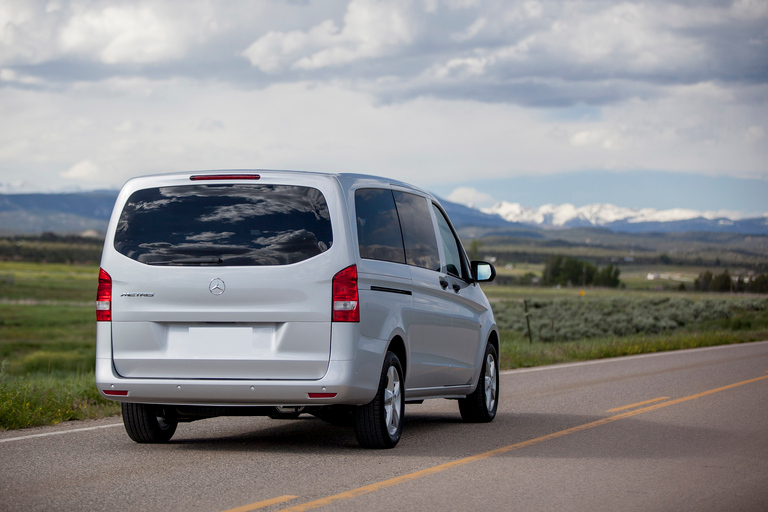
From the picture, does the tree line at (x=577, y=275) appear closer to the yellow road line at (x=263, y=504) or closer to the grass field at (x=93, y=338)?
the grass field at (x=93, y=338)

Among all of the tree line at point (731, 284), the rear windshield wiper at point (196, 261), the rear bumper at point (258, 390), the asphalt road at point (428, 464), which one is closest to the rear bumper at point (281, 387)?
the rear bumper at point (258, 390)

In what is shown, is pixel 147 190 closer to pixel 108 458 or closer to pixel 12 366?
pixel 108 458

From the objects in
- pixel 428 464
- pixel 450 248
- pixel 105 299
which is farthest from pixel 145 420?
pixel 450 248

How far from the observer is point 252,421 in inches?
391

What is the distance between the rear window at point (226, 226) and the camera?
723 cm

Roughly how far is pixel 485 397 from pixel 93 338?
57488mm

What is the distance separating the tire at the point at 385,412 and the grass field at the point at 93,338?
142 inches

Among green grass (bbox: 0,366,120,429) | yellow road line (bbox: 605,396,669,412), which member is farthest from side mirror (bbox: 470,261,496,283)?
Answer: green grass (bbox: 0,366,120,429)

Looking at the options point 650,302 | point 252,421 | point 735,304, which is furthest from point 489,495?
point 650,302

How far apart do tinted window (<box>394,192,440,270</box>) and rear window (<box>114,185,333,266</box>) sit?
4.24 feet

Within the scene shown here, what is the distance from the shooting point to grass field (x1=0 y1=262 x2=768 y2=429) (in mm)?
10484

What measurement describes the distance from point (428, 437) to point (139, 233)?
10.6ft

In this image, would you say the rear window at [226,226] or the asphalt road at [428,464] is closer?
the asphalt road at [428,464]

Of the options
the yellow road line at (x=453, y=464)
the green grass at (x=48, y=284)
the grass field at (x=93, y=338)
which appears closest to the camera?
the yellow road line at (x=453, y=464)
